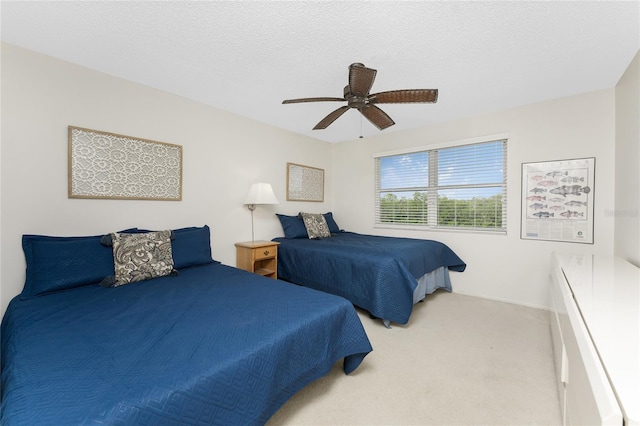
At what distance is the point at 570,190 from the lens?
113 inches

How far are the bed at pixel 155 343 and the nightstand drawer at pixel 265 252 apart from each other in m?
1.02

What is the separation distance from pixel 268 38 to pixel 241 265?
97.3 inches

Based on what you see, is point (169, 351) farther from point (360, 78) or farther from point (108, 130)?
point (108, 130)

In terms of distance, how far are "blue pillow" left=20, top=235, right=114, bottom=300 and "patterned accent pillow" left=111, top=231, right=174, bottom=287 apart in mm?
87

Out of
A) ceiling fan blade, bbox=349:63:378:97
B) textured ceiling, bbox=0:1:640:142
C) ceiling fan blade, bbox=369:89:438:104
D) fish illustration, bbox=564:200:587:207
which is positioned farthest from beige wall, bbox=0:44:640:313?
ceiling fan blade, bbox=349:63:378:97

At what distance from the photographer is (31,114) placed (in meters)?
2.04

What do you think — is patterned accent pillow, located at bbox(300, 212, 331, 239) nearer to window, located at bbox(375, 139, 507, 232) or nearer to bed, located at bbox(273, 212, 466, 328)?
bed, located at bbox(273, 212, 466, 328)

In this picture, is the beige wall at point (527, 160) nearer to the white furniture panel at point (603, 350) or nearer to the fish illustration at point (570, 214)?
the fish illustration at point (570, 214)

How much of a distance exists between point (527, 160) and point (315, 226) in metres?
2.76

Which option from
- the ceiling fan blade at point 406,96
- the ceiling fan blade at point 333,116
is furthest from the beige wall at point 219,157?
the ceiling fan blade at point 406,96

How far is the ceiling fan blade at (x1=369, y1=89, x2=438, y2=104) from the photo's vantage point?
1.93 m

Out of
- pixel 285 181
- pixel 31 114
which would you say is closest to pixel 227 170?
pixel 285 181

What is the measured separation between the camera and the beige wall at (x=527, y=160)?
2.71 meters

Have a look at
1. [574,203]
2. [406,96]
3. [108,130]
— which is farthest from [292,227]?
[574,203]
